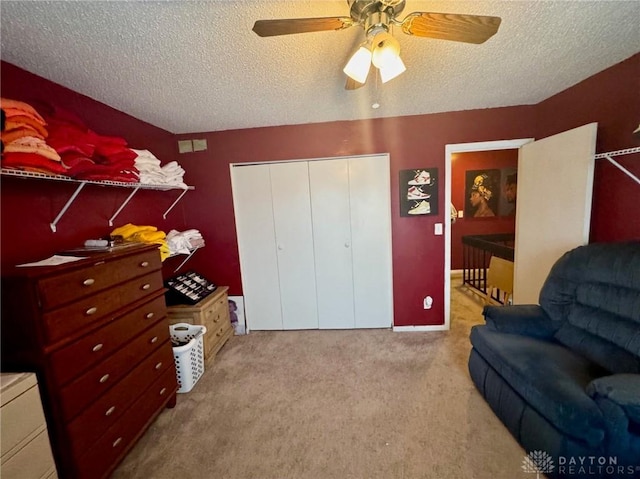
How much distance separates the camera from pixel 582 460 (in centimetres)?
117

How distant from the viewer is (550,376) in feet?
4.49

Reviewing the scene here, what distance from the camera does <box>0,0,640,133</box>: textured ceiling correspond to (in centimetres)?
115

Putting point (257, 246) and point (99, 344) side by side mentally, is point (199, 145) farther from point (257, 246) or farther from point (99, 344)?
point (99, 344)

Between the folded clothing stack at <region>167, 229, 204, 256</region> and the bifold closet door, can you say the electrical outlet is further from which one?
the folded clothing stack at <region>167, 229, 204, 256</region>

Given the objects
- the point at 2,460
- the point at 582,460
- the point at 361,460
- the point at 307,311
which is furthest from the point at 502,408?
the point at 2,460

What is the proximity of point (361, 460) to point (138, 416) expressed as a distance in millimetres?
1376

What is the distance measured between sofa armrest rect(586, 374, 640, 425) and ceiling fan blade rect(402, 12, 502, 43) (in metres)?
1.60

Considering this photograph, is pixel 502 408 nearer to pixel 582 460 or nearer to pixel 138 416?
pixel 582 460

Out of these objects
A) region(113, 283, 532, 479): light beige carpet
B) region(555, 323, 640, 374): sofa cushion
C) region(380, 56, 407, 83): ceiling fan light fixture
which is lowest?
region(113, 283, 532, 479): light beige carpet

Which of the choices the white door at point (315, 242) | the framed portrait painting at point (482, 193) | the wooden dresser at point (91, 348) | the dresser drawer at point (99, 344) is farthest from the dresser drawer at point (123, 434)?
the framed portrait painting at point (482, 193)

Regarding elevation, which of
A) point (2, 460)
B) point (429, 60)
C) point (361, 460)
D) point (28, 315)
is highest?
point (429, 60)

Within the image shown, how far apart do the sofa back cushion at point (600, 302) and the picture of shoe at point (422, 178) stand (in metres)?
1.28

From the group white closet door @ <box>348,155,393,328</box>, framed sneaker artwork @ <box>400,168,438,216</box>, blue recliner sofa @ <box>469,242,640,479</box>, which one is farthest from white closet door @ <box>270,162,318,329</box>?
blue recliner sofa @ <box>469,242,640,479</box>

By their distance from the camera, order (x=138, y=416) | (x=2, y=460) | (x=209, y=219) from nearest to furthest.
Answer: (x=2, y=460)
(x=138, y=416)
(x=209, y=219)
